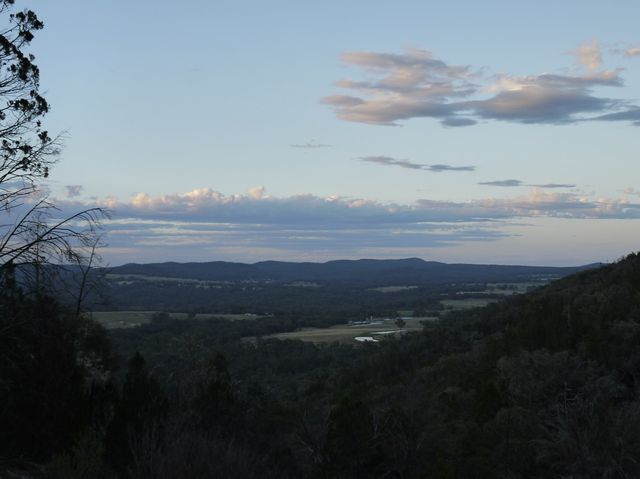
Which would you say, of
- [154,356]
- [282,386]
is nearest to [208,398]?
[282,386]

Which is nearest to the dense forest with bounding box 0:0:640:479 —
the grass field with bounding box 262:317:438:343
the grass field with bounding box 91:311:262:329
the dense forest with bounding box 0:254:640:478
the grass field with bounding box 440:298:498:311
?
the dense forest with bounding box 0:254:640:478

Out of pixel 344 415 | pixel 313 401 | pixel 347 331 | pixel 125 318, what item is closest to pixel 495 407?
pixel 344 415

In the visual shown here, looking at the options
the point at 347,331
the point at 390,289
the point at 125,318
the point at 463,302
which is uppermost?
the point at 463,302

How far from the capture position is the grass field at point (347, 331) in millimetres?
85562

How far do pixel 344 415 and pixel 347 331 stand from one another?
237ft

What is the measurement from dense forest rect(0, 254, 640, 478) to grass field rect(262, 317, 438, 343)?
39.0 metres

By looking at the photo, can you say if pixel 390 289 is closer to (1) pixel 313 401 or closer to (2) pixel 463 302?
(2) pixel 463 302

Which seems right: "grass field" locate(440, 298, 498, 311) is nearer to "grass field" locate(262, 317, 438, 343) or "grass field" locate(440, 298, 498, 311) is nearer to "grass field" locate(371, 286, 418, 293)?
"grass field" locate(262, 317, 438, 343)

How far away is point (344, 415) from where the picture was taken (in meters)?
21.7

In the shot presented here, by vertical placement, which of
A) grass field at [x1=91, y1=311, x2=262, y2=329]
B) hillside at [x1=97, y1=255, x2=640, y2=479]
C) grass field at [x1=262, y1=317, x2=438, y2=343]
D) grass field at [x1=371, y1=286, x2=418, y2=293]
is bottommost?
grass field at [x1=262, y1=317, x2=438, y2=343]

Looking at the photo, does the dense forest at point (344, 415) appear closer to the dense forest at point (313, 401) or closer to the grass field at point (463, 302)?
the dense forest at point (313, 401)

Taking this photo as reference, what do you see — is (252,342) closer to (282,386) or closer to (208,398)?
(282,386)

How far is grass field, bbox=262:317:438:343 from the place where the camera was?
85562 mm

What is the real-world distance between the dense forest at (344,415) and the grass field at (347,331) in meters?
39.0
